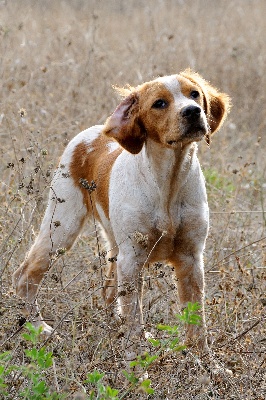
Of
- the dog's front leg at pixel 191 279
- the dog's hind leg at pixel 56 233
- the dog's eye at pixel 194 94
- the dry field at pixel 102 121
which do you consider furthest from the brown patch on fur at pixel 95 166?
the dog's eye at pixel 194 94

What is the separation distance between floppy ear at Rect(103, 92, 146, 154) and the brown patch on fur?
386 millimetres

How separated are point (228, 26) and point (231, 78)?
129 cm

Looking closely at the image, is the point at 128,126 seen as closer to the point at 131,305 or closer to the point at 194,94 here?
the point at 194,94

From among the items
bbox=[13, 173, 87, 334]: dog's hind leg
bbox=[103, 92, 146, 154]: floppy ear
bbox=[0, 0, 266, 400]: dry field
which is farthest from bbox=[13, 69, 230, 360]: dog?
bbox=[13, 173, 87, 334]: dog's hind leg

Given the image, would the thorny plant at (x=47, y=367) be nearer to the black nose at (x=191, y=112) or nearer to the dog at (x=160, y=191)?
the dog at (x=160, y=191)

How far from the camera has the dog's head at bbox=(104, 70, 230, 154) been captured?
11.8ft

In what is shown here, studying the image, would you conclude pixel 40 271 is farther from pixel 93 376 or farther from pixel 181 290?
pixel 93 376

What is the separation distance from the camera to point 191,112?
11.7 ft

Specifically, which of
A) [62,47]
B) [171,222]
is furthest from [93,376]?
[62,47]

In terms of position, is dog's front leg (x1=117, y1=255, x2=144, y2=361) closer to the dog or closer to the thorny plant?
the dog

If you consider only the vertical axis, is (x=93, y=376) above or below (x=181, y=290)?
above

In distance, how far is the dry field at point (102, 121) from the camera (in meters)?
3.49

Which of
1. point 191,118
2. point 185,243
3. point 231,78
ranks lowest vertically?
point 231,78

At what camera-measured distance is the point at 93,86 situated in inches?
285
